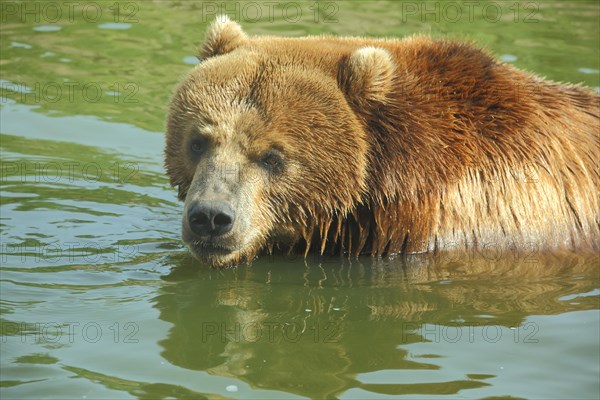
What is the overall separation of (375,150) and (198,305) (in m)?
1.88

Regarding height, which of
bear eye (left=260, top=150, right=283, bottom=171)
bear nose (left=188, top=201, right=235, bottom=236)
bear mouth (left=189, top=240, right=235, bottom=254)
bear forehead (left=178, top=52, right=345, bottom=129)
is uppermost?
bear forehead (left=178, top=52, right=345, bottom=129)

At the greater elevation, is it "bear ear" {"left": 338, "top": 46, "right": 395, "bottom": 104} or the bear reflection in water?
"bear ear" {"left": 338, "top": 46, "right": 395, "bottom": 104}

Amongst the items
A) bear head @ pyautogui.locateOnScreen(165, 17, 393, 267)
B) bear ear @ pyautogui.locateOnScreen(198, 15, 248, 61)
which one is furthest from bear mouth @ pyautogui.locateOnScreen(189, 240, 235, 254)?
bear ear @ pyautogui.locateOnScreen(198, 15, 248, 61)

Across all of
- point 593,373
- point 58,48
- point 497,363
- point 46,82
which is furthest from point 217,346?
point 58,48

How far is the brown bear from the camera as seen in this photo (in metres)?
8.48

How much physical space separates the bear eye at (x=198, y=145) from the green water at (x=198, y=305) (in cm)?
101

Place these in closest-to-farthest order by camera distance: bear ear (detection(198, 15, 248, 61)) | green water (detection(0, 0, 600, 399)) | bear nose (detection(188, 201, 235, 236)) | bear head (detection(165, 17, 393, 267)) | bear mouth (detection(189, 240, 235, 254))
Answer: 1. green water (detection(0, 0, 600, 399))
2. bear nose (detection(188, 201, 235, 236))
3. bear mouth (detection(189, 240, 235, 254))
4. bear head (detection(165, 17, 393, 267))
5. bear ear (detection(198, 15, 248, 61))

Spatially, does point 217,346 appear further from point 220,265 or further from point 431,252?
point 431,252

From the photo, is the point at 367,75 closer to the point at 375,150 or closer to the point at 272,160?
the point at 375,150

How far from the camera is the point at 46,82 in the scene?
13922 millimetres

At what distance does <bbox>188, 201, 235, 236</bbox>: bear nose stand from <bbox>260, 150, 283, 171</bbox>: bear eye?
24.7 inches

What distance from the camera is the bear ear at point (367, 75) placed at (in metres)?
8.50

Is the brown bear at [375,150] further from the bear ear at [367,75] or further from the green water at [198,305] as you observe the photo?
the green water at [198,305]

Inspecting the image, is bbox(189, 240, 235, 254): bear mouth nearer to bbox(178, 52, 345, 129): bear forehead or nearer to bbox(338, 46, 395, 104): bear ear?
bbox(178, 52, 345, 129): bear forehead
